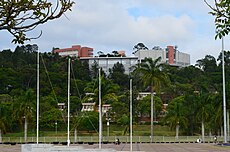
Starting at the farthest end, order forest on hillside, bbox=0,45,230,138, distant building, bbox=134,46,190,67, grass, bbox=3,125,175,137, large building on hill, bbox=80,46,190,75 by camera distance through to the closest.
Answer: distant building, bbox=134,46,190,67 → large building on hill, bbox=80,46,190,75 → grass, bbox=3,125,175,137 → forest on hillside, bbox=0,45,230,138

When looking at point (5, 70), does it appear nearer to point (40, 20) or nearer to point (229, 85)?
point (229, 85)

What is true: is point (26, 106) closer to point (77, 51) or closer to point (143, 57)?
point (143, 57)

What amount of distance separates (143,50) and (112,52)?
9.82m

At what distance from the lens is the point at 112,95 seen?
177 feet

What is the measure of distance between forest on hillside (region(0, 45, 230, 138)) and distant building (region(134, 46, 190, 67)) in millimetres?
29992

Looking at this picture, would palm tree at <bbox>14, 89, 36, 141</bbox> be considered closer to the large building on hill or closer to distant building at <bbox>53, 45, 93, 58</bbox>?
the large building on hill

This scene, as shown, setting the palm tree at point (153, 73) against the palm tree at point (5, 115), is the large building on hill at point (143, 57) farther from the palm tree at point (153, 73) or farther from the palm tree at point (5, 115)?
the palm tree at point (153, 73)

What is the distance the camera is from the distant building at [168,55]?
146 m

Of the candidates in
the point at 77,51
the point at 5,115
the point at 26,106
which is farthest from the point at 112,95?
the point at 77,51

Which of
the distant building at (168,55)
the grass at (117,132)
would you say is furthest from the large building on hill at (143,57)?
the grass at (117,132)

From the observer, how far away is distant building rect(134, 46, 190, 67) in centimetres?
14600

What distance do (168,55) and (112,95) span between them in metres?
102

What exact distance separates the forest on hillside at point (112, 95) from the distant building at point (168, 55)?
2999cm

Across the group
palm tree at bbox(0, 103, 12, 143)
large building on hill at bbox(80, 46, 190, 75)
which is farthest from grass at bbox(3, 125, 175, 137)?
large building on hill at bbox(80, 46, 190, 75)
